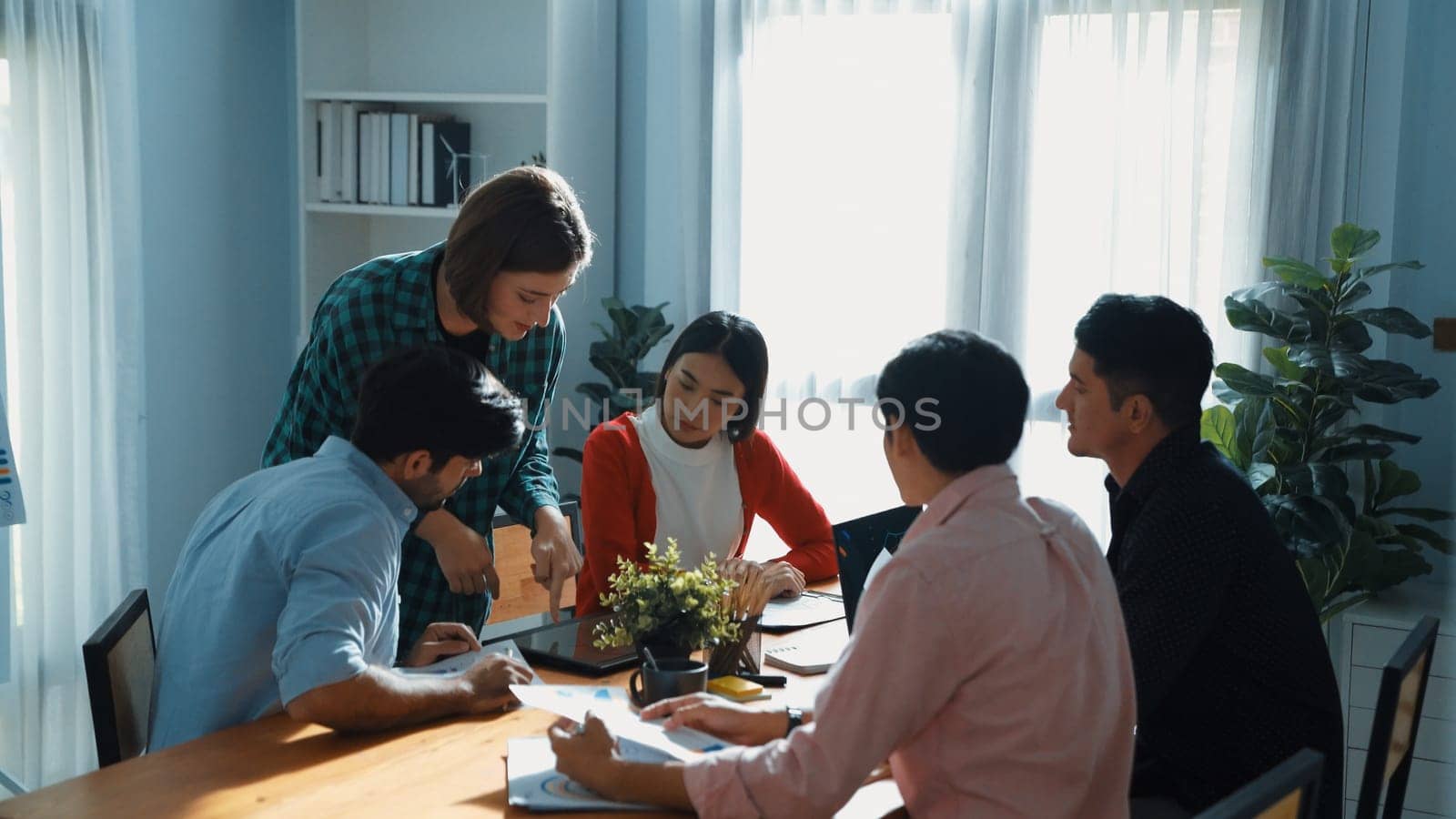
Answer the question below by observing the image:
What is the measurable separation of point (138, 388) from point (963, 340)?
280cm

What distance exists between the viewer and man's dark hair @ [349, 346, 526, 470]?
1.77 m

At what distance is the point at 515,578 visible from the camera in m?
2.81

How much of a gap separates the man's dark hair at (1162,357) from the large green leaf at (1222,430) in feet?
4.69

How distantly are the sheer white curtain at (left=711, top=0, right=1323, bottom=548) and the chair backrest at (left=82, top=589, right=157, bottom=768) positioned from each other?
7.60ft

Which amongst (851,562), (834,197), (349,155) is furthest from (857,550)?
(349,155)

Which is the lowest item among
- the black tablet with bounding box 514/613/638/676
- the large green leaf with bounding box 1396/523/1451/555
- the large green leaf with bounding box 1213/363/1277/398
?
the large green leaf with bounding box 1396/523/1451/555

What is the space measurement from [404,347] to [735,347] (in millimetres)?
754

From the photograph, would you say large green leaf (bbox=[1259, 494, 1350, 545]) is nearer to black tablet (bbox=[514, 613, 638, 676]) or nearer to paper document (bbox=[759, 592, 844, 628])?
paper document (bbox=[759, 592, 844, 628])

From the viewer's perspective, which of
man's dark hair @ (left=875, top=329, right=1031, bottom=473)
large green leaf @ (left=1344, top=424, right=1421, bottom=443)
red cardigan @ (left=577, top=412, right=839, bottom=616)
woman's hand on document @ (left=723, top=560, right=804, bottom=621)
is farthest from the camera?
large green leaf @ (left=1344, top=424, right=1421, bottom=443)

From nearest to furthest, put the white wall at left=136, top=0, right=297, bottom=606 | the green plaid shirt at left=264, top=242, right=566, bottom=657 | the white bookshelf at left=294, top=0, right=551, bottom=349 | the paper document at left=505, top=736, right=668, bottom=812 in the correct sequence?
the paper document at left=505, top=736, right=668, bottom=812
the green plaid shirt at left=264, top=242, right=566, bottom=657
the white wall at left=136, top=0, right=297, bottom=606
the white bookshelf at left=294, top=0, right=551, bottom=349

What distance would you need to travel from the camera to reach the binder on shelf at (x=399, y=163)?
3.97m

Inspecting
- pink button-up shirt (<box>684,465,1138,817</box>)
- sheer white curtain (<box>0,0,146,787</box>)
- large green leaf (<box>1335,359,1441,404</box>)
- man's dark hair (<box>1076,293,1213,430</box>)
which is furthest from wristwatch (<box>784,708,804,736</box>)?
sheer white curtain (<box>0,0,146,787</box>)

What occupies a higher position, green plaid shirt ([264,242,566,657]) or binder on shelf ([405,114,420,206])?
binder on shelf ([405,114,420,206])

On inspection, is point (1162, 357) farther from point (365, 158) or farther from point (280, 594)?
point (365, 158)
